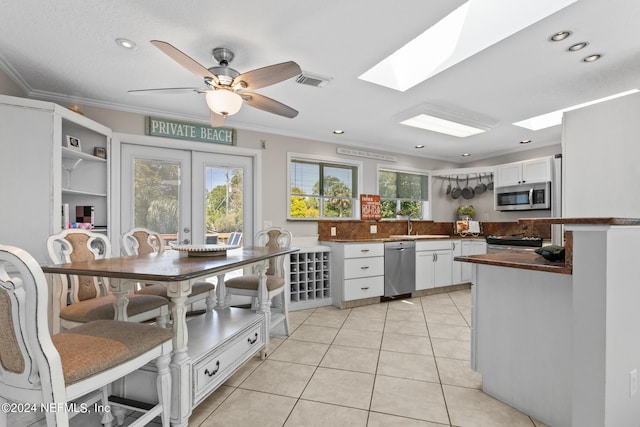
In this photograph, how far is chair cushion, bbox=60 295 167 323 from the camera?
1.94m

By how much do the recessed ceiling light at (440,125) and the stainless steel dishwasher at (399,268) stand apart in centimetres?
164

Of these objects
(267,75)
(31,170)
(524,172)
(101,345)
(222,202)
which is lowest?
(101,345)

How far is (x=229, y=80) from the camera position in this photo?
6.88 ft

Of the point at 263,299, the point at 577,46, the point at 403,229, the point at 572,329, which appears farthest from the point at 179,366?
the point at 403,229

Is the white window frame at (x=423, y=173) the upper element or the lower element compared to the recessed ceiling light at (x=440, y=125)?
lower

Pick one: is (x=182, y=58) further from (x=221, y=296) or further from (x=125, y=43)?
(x=221, y=296)

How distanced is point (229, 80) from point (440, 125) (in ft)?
9.56

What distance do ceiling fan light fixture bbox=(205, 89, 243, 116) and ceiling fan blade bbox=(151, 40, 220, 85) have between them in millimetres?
103

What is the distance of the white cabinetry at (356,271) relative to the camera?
13.1 ft

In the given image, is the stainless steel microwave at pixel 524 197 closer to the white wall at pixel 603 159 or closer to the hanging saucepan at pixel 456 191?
the hanging saucepan at pixel 456 191

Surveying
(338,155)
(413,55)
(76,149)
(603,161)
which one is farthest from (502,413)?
(76,149)

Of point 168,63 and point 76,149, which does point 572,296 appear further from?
point 76,149

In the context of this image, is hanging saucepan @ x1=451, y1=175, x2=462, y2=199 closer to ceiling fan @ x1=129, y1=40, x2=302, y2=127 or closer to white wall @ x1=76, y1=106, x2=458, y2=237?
white wall @ x1=76, y1=106, x2=458, y2=237

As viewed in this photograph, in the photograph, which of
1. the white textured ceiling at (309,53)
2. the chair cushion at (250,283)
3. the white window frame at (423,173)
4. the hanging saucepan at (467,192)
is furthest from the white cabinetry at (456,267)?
the chair cushion at (250,283)
